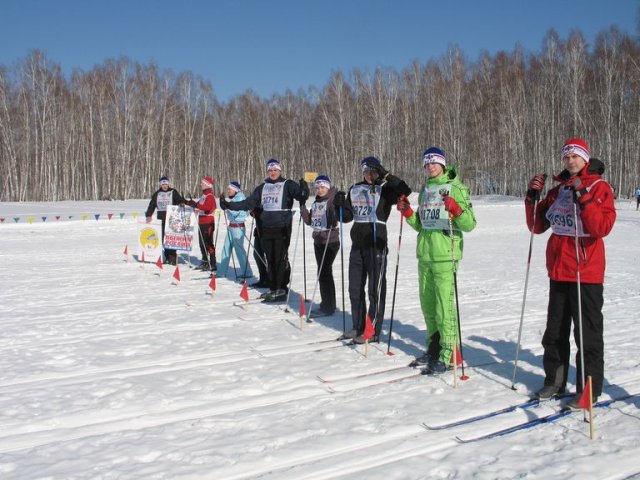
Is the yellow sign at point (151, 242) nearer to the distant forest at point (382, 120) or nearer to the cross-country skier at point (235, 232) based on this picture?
the cross-country skier at point (235, 232)

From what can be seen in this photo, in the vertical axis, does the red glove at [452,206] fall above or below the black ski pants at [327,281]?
above

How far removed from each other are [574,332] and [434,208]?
152 cm

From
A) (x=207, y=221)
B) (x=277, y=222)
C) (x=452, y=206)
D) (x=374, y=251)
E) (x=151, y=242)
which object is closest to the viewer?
(x=452, y=206)

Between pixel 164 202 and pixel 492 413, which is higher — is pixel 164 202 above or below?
above

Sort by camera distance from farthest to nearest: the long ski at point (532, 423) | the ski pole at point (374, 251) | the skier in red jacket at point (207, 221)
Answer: the skier in red jacket at point (207, 221) < the ski pole at point (374, 251) < the long ski at point (532, 423)

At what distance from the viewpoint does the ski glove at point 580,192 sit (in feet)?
12.9

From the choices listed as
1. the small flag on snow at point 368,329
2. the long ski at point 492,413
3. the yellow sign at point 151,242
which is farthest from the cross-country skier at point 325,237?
the yellow sign at point 151,242

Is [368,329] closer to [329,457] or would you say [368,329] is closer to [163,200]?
[329,457]

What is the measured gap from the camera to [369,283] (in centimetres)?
597

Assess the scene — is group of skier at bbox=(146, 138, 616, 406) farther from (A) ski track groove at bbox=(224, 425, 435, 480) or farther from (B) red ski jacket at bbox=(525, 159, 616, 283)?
(A) ski track groove at bbox=(224, 425, 435, 480)

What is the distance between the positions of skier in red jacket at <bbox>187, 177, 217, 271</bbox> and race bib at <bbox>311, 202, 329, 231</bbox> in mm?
4313

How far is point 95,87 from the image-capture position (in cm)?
4275

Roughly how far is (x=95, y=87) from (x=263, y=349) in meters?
42.3

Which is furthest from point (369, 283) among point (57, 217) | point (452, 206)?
point (57, 217)
